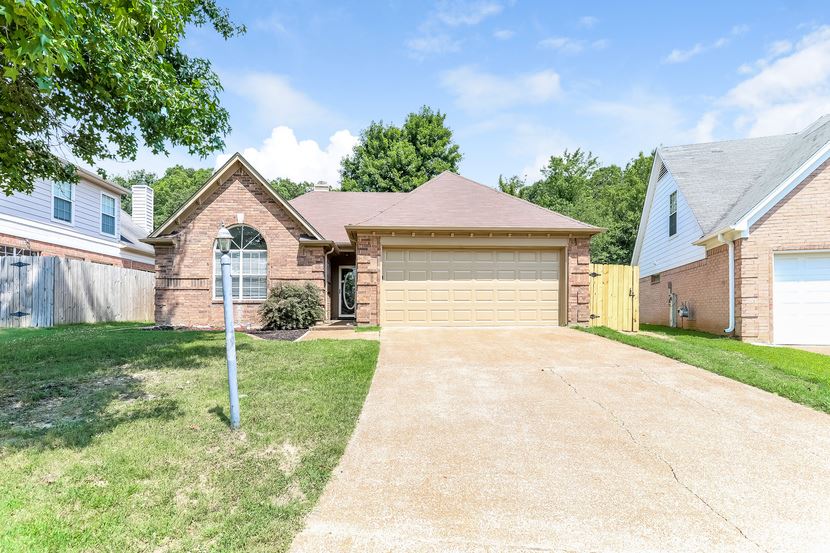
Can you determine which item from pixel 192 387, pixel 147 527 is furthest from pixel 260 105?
pixel 147 527

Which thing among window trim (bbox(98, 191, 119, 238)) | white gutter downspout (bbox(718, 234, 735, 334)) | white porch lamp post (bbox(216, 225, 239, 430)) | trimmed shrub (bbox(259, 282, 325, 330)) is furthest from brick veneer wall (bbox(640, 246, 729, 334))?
window trim (bbox(98, 191, 119, 238))

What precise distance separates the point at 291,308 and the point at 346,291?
5.01 metres

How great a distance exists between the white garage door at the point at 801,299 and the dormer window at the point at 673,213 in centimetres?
471

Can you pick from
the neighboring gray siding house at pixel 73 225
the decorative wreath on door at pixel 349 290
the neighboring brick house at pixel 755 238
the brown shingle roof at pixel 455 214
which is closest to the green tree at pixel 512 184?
the neighboring brick house at pixel 755 238

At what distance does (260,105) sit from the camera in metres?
13.3

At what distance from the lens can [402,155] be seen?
101 feet

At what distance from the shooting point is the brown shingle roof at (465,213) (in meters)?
12.7

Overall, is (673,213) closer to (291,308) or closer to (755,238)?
(755,238)

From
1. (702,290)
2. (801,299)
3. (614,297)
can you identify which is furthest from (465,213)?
(801,299)

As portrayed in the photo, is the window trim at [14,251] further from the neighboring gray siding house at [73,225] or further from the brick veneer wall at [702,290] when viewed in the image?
the brick veneer wall at [702,290]

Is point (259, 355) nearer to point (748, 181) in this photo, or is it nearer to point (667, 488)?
point (667, 488)

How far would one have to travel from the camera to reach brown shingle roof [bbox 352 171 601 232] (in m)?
12.7

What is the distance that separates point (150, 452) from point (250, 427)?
88 centimetres

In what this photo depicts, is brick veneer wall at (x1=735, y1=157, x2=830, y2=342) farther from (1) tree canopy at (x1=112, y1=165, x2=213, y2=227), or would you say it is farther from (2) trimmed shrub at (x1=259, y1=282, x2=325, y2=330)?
(1) tree canopy at (x1=112, y1=165, x2=213, y2=227)
